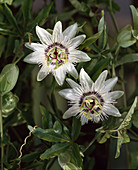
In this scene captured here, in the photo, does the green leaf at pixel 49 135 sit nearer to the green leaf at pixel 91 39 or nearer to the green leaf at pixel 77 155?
the green leaf at pixel 77 155

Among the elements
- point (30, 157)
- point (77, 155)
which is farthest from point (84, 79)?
point (30, 157)

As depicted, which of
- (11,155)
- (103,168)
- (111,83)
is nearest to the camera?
(111,83)

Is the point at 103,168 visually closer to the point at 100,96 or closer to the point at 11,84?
the point at 100,96

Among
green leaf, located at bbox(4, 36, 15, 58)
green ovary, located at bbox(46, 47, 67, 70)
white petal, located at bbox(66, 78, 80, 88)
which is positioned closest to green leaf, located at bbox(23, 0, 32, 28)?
→ green leaf, located at bbox(4, 36, 15, 58)

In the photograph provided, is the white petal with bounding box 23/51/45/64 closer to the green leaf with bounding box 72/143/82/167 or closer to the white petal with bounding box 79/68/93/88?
the white petal with bounding box 79/68/93/88

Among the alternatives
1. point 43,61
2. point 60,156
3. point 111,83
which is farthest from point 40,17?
point 60,156

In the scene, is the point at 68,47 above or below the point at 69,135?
above
